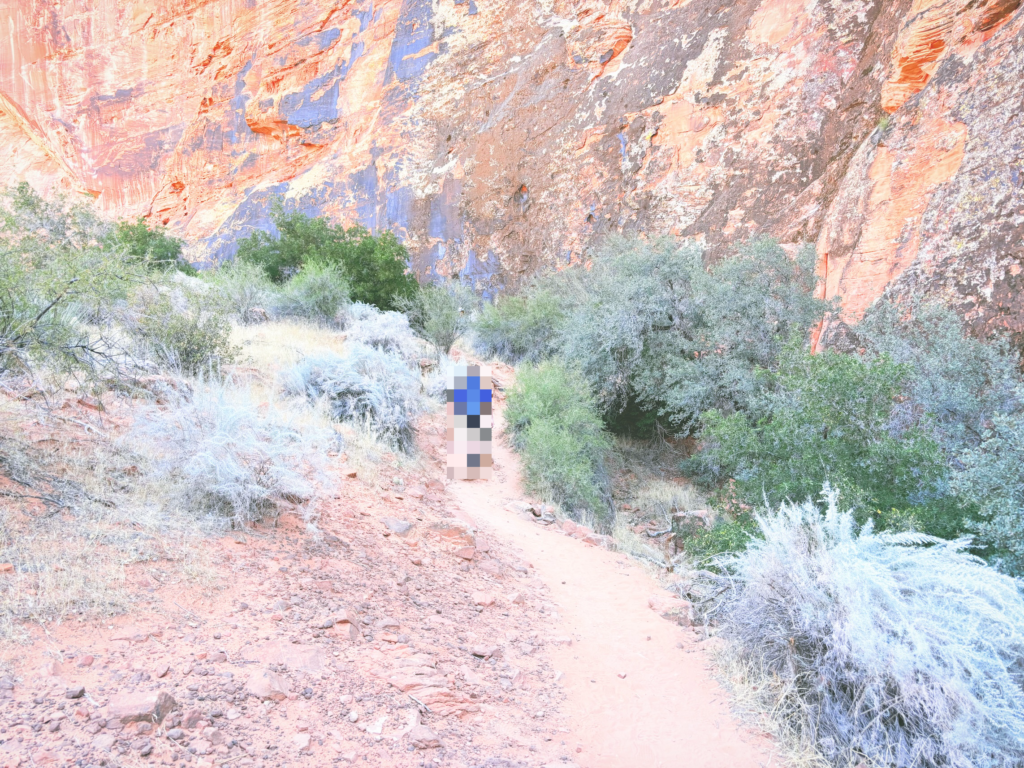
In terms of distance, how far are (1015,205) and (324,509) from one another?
949cm

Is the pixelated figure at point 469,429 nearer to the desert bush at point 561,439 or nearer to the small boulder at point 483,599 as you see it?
the desert bush at point 561,439

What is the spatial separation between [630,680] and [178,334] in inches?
265

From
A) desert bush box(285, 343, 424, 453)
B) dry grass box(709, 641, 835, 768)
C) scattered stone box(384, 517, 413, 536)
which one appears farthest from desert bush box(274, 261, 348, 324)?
dry grass box(709, 641, 835, 768)

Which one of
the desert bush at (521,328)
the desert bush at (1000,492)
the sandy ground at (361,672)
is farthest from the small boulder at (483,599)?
the desert bush at (521,328)

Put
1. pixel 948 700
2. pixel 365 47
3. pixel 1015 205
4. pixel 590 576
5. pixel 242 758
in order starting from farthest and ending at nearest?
1. pixel 365 47
2. pixel 1015 205
3. pixel 590 576
4. pixel 948 700
5. pixel 242 758

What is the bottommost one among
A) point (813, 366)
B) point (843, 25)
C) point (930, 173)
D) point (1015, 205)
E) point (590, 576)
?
point (590, 576)

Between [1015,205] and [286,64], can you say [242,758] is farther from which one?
[286,64]

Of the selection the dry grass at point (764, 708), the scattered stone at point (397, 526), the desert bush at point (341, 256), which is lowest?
the dry grass at point (764, 708)

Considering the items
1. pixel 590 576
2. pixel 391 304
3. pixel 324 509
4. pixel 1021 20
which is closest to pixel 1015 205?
pixel 1021 20

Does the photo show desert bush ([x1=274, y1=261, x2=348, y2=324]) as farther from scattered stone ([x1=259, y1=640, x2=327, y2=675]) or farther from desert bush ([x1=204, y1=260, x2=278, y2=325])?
scattered stone ([x1=259, y1=640, x2=327, y2=675])

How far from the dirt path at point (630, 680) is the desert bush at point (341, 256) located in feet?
43.4

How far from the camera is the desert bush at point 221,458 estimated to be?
12.7 feet

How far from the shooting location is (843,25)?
1534cm

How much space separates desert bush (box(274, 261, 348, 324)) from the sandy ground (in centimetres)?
1030
